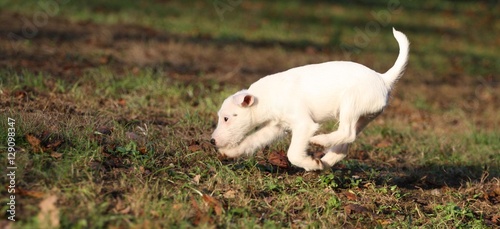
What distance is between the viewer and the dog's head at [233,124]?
5.14 m

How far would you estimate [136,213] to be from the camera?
4.04m

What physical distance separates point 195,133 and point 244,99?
53.7 inches

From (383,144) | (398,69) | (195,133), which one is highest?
(398,69)

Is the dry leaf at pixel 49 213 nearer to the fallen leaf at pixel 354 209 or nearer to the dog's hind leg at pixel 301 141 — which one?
the dog's hind leg at pixel 301 141

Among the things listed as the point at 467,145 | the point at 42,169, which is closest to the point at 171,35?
the point at 467,145

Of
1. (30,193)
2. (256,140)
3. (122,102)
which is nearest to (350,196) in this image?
(256,140)

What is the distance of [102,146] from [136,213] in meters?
1.13

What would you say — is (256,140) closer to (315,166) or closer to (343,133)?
(315,166)

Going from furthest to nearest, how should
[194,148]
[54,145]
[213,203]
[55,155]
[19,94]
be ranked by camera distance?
[19,94] → [194,148] → [54,145] → [55,155] → [213,203]

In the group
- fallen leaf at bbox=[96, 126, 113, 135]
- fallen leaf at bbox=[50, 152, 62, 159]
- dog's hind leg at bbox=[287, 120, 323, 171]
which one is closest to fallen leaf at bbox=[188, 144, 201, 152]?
fallen leaf at bbox=[96, 126, 113, 135]

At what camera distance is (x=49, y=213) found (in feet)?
12.3

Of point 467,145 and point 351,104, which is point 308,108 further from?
point 467,145

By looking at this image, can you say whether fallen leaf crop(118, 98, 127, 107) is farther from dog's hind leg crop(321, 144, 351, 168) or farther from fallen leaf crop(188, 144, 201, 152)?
dog's hind leg crop(321, 144, 351, 168)

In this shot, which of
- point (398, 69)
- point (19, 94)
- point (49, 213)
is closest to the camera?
point (49, 213)
